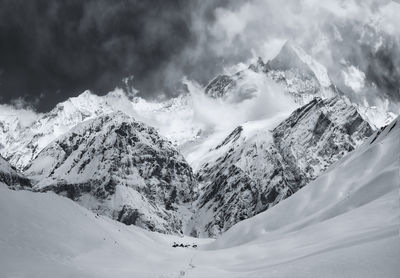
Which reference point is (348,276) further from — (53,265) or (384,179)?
(384,179)

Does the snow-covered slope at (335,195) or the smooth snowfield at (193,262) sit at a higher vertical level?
the snow-covered slope at (335,195)

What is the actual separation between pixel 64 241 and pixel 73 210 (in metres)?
10.5

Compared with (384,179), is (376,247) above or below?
below

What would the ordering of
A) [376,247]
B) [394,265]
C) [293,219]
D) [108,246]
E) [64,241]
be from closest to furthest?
[394,265] < [376,247] < [64,241] < [108,246] < [293,219]

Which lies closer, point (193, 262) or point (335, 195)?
point (193, 262)

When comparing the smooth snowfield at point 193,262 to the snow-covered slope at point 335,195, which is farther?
the snow-covered slope at point 335,195

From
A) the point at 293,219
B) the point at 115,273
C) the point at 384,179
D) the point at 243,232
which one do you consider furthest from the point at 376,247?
the point at 243,232

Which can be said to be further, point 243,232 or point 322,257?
point 243,232

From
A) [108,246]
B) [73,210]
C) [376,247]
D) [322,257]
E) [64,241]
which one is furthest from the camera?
[73,210]

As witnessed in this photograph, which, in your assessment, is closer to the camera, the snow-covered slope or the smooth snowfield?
the smooth snowfield

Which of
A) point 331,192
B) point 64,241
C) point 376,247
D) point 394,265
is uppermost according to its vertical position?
point 331,192

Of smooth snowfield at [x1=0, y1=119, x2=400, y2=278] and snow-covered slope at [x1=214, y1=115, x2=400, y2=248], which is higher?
snow-covered slope at [x1=214, y1=115, x2=400, y2=248]

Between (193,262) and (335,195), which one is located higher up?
(335,195)

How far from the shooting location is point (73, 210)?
126ft
